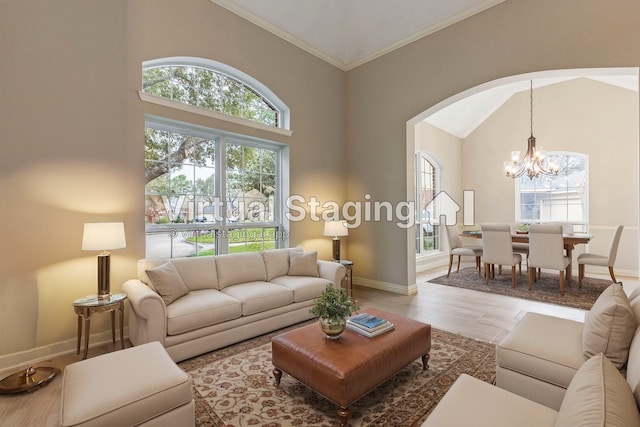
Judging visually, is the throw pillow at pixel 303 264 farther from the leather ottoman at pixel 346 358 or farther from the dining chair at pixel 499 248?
the dining chair at pixel 499 248

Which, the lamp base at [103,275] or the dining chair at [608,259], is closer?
the lamp base at [103,275]

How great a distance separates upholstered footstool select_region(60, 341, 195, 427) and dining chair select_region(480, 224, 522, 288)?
5132mm

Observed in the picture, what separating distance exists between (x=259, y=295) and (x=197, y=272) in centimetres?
75

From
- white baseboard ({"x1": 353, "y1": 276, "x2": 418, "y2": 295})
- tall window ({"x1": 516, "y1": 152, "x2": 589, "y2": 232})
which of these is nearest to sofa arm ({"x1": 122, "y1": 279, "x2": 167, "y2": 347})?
white baseboard ({"x1": 353, "y1": 276, "x2": 418, "y2": 295})

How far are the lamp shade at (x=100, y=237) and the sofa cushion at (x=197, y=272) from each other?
2.05 feet

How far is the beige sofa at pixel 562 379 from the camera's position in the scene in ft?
3.32

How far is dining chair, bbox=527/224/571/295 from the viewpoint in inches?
183

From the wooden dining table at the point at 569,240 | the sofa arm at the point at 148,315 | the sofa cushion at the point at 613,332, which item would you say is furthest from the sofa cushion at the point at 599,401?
the wooden dining table at the point at 569,240

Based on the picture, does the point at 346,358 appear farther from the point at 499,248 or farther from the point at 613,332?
the point at 499,248

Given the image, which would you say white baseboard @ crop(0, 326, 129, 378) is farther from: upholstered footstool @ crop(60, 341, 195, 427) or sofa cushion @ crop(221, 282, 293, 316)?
upholstered footstool @ crop(60, 341, 195, 427)

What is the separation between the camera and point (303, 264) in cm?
396

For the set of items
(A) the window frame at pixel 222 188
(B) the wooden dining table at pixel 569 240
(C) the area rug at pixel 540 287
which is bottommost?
(C) the area rug at pixel 540 287

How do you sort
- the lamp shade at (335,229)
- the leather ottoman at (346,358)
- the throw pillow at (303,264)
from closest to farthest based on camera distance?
1. the leather ottoman at (346,358)
2. the throw pillow at (303,264)
3. the lamp shade at (335,229)

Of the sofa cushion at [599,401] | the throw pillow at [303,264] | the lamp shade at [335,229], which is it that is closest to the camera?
Answer: the sofa cushion at [599,401]
